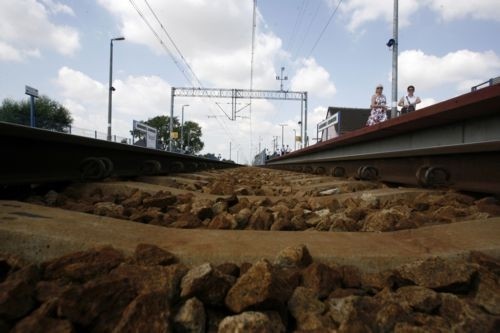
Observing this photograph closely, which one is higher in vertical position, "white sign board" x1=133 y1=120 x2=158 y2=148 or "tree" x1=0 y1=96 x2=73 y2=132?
"tree" x1=0 y1=96 x2=73 y2=132

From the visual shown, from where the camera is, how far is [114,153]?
480cm

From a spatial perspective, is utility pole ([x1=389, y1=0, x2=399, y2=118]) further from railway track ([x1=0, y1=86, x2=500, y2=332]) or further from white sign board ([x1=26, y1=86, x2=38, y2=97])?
white sign board ([x1=26, y1=86, x2=38, y2=97])

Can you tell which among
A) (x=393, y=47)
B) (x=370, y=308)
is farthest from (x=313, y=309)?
(x=393, y=47)

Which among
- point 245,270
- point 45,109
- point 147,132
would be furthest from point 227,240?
point 45,109

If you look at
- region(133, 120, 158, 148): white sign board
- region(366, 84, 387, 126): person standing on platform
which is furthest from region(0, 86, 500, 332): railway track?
region(133, 120, 158, 148): white sign board

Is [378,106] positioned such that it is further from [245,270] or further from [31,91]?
[31,91]

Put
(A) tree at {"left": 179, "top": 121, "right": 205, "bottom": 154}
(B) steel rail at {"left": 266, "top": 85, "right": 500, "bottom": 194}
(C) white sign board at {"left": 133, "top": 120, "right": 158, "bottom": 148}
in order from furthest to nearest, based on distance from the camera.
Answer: (A) tree at {"left": 179, "top": 121, "right": 205, "bottom": 154}, (C) white sign board at {"left": 133, "top": 120, "right": 158, "bottom": 148}, (B) steel rail at {"left": 266, "top": 85, "right": 500, "bottom": 194}

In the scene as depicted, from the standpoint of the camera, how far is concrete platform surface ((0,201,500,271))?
56.9 inches

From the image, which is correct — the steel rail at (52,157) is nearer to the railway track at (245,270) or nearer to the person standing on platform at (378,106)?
the railway track at (245,270)

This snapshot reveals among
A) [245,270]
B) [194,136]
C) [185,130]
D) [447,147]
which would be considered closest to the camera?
[245,270]

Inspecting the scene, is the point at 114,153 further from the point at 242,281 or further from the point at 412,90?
the point at 412,90

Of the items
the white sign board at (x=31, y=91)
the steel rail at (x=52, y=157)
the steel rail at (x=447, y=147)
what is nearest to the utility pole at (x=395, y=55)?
the steel rail at (x=447, y=147)

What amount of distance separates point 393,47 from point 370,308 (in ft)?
43.3

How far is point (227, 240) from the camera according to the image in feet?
5.53
